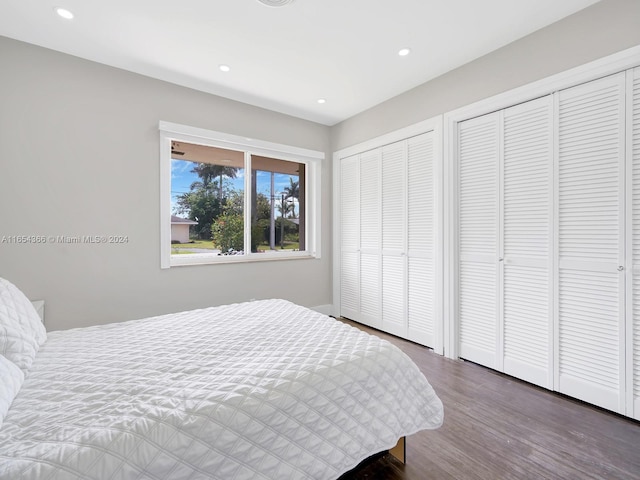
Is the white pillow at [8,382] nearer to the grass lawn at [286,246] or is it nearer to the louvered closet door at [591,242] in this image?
the grass lawn at [286,246]

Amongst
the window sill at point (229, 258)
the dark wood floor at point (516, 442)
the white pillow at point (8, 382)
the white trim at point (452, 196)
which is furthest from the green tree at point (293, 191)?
the white pillow at point (8, 382)

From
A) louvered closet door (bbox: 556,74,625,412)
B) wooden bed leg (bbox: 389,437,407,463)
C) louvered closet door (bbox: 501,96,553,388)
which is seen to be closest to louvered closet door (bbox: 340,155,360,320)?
louvered closet door (bbox: 501,96,553,388)

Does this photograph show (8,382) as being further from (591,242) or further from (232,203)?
(591,242)

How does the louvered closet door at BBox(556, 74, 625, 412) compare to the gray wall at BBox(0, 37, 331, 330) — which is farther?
the gray wall at BBox(0, 37, 331, 330)

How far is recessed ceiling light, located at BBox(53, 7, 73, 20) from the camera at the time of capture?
201 cm

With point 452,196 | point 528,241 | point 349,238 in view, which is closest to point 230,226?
point 349,238

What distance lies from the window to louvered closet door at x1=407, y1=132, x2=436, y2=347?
51.5 inches

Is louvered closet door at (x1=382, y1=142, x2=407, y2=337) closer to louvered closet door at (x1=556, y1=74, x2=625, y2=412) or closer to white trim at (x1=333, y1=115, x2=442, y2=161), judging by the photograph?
white trim at (x1=333, y1=115, x2=442, y2=161)

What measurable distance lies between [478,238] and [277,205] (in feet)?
7.71

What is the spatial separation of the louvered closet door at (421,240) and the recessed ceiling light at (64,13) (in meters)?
2.90

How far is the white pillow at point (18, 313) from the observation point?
4.42ft

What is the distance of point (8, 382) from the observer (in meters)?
1.07

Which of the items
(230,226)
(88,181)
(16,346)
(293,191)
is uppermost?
(293,191)

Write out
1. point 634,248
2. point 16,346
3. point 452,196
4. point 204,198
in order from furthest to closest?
point 204,198 → point 452,196 → point 634,248 → point 16,346
